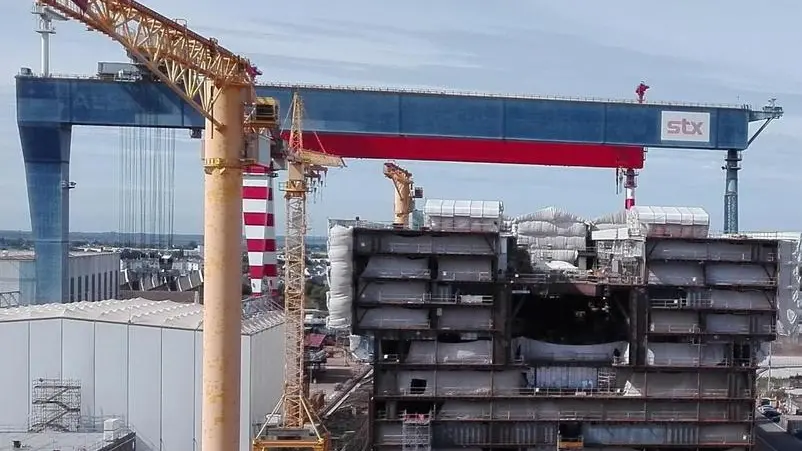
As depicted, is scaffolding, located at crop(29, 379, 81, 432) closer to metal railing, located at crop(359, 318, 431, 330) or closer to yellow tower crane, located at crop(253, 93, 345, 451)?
yellow tower crane, located at crop(253, 93, 345, 451)

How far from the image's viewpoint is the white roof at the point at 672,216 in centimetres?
3616

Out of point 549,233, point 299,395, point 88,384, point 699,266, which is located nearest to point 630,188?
point 549,233

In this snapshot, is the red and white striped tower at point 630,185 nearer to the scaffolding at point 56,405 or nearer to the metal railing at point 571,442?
the metal railing at point 571,442

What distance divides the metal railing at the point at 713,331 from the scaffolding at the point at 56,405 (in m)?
26.0

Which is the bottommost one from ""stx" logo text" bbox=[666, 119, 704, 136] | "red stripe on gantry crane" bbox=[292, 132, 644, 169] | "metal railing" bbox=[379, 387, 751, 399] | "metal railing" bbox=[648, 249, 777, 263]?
"metal railing" bbox=[379, 387, 751, 399]

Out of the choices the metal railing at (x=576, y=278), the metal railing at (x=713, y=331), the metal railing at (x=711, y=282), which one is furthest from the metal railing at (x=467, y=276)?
the metal railing at (x=713, y=331)

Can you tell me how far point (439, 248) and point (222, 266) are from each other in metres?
14.5

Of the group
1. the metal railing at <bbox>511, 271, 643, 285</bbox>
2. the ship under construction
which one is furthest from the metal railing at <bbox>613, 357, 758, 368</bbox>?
the metal railing at <bbox>511, 271, 643, 285</bbox>

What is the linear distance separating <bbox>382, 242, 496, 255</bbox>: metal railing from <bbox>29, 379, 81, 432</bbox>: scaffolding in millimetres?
15391

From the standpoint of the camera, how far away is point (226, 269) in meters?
22.3

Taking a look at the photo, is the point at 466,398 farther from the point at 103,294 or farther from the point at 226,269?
the point at 103,294

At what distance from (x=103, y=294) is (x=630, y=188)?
48347 millimetres

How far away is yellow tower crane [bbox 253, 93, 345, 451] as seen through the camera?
36.6m

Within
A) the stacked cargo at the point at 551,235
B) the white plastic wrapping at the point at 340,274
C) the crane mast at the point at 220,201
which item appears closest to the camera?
the crane mast at the point at 220,201
